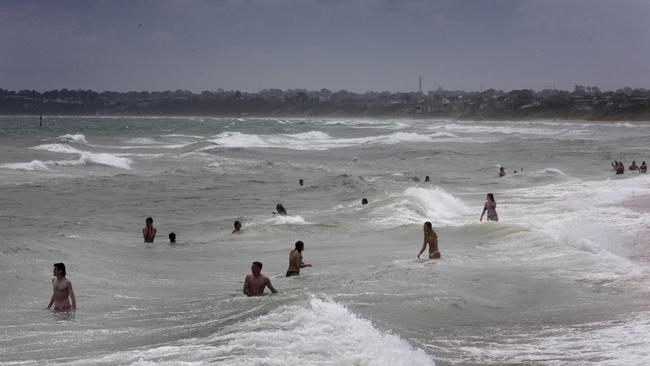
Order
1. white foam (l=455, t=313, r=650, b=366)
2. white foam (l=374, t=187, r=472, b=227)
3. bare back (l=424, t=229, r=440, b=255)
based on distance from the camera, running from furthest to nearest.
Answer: white foam (l=374, t=187, r=472, b=227) → bare back (l=424, t=229, r=440, b=255) → white foam (l=455, t=313, r=650, b=366)

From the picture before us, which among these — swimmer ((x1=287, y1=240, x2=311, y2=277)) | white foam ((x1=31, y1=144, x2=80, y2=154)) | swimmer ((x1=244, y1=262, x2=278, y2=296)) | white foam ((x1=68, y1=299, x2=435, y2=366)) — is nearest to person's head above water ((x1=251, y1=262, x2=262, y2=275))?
swimmer ((x1=244, y1=262, x2=278, y2=296))

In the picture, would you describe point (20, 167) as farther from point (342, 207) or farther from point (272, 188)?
point (342, 207)

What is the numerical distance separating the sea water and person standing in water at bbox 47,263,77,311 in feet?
0.56

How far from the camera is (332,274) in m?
→ 14.1

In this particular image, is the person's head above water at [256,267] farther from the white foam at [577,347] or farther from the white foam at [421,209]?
the white foam at [421,209]

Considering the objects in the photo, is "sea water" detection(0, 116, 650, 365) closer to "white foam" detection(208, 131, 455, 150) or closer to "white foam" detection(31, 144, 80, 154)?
"white foam" detection(31, 144, 80, 154)

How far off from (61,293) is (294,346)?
13.8 feet

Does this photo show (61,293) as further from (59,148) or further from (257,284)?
(59,148)

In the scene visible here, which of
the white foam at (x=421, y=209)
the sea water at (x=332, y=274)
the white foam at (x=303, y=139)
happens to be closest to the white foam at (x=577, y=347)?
the sea water at (x=332, y=274)

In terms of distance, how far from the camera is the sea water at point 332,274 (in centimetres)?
909

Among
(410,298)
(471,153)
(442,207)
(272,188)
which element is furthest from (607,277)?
(471,153)

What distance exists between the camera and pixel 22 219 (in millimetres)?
22625

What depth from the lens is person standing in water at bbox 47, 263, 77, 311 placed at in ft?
36.9

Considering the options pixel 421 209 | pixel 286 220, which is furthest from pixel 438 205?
pixel 286 220
